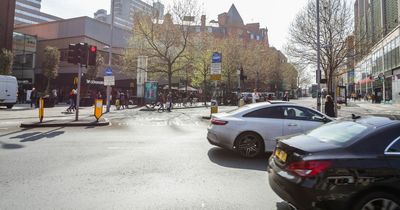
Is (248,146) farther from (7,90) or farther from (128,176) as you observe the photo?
(7,90)

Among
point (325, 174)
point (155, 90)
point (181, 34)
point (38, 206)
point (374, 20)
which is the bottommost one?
point (38, 206)

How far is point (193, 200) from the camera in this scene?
4926 mm

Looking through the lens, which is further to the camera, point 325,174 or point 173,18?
point 173,18

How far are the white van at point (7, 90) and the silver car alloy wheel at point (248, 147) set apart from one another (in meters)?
25.3

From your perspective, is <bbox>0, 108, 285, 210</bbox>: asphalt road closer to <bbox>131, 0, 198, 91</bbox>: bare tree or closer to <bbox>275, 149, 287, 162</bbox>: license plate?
<bbox>275, 149, 287, 162</bbox>: license plate

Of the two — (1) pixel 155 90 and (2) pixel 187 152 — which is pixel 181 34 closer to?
(1) pixel 155 90

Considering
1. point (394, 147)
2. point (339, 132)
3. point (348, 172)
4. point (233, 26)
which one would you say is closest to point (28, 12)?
point (233, 26)

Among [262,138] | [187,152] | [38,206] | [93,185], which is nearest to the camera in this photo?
[38,206]

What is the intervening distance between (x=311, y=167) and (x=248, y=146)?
4.50 meters

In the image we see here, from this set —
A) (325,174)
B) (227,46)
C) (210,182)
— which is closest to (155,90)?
(227,46)

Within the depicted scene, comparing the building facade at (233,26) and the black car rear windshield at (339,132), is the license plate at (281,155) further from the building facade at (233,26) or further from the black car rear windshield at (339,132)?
the building facade at (233,26)

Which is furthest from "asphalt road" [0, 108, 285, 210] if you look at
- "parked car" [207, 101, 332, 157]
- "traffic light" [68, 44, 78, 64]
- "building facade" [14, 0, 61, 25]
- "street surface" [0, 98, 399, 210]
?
"building facade" [14, 0, 61, 25]

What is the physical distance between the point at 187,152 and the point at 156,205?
4.10 metres

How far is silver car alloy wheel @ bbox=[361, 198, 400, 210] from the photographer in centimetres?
351
